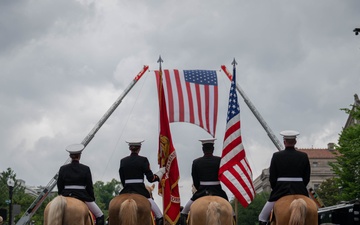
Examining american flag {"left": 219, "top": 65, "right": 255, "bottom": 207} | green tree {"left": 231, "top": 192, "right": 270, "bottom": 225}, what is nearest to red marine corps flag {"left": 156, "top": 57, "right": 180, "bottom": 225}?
american flag {"left": 219, "top": 65, "right": 255, "bottom": 207}

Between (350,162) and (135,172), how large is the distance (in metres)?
38.0

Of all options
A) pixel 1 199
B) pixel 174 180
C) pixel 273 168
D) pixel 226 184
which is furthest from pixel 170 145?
pixel 1 199

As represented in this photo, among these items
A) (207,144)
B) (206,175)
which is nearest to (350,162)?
(207,144)

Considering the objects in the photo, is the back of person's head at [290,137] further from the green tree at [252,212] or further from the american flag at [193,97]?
the green tree at [252,212]

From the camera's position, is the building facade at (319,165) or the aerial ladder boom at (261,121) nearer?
the aerial ladder boom at (261,121)

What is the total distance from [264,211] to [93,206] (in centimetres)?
412

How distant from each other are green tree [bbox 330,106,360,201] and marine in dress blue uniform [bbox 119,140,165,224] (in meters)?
35.5

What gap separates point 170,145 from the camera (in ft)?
73.8

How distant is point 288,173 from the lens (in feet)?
53.4

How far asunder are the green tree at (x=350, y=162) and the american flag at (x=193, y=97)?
22.9 metres

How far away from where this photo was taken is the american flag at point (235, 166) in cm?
2041

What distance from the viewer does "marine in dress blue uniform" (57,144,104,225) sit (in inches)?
690

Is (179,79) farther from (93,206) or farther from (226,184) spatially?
(93,206)

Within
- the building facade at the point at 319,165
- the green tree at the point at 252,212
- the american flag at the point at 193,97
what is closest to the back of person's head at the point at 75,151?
the american flag at the point at 193,97
